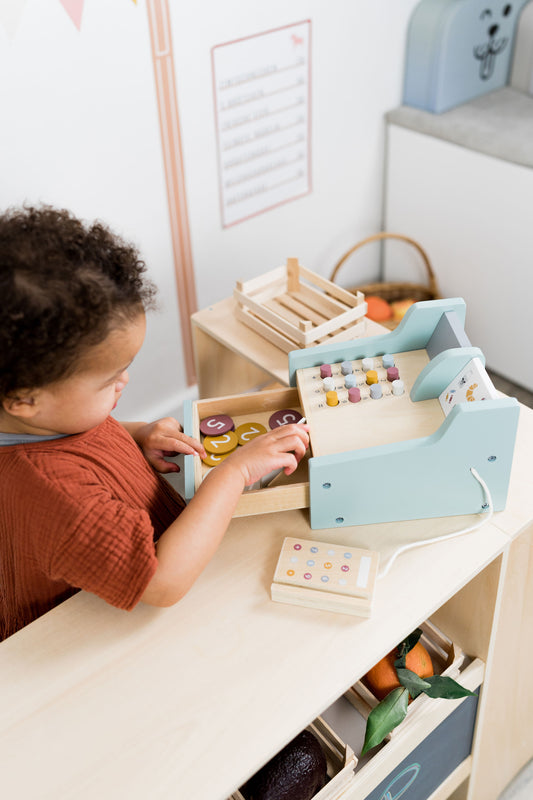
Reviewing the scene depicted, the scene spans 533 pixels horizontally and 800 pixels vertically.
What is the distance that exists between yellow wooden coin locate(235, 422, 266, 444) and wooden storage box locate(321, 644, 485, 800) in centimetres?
44

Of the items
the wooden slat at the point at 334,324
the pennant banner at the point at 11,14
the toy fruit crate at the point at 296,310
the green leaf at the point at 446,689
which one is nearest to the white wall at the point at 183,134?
the pennant banner at the point at 11,14

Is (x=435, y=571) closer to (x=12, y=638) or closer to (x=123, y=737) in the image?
(x=123, y=737)

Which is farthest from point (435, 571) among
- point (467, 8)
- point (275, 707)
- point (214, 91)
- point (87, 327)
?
point (467, 8)

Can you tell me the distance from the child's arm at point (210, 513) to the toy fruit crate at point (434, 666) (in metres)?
0.38

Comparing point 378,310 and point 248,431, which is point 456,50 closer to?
point 378,310

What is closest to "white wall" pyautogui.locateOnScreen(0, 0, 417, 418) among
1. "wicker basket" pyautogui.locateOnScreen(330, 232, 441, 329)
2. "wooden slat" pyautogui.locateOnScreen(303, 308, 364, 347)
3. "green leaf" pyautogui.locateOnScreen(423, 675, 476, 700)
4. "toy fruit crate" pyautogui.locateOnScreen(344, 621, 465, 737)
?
"wicker basket" pyautogui.locateOnScreen(330, 232, 441, 329)

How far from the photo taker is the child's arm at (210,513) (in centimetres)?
87

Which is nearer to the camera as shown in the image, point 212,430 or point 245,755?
point 245,755

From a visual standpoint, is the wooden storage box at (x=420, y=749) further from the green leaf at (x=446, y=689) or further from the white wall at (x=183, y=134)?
the white wall at (x=183, y=134)

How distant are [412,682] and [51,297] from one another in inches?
27.6

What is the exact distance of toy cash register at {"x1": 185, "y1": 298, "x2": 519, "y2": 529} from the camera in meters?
Result: 0.93

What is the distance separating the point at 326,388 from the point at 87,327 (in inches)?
16.3

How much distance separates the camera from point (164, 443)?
1.09 meters

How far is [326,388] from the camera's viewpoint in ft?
3.56
